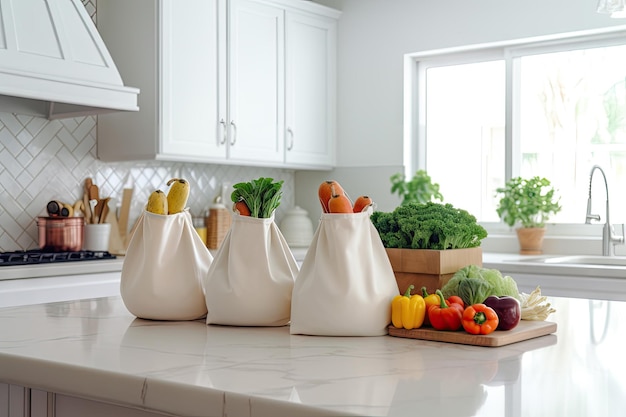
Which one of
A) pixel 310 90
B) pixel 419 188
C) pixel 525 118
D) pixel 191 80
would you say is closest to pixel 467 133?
pixel 525 118

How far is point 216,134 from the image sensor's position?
393 centimetres

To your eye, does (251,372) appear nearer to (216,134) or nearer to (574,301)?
(574,301)

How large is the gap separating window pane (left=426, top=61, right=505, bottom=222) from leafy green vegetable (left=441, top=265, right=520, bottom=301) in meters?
2.93

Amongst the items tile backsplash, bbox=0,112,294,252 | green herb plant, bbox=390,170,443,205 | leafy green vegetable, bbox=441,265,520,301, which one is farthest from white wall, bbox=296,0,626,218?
leafy green vegetable, bbox=441,265,520,301

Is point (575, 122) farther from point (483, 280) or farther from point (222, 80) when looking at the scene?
point (483, 280)

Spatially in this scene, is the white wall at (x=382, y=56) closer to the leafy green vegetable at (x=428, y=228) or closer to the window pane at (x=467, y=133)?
the window pane at (x=467, y=133)

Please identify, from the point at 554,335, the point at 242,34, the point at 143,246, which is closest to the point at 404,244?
the point at 554,335

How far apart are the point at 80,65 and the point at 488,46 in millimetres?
2238

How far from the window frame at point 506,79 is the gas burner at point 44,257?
6.53 feet

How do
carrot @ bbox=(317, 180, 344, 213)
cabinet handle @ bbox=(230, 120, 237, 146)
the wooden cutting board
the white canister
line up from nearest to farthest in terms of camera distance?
1. the wooden cutting board
2. carrot @ bbox=(317, 180, 344, 213)
3. cabinet handle @ bbox=(230, 120, 237, 146)
4. the white canister

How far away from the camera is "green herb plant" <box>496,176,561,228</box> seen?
3.89 m

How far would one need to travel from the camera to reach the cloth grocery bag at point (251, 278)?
1.45 metres

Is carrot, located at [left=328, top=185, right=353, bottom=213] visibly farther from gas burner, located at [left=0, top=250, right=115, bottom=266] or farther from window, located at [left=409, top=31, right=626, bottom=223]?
window, located at [left=409, top=31, right=626, bottom=223]

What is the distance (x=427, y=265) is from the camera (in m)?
1.54
